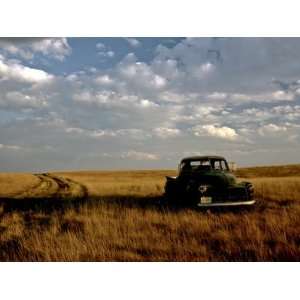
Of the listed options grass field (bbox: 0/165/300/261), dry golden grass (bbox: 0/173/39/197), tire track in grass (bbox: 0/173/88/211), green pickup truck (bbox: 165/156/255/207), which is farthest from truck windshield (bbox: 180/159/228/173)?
dry golden grass (bbox: 0/173/39/197)

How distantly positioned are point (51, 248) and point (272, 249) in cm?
395

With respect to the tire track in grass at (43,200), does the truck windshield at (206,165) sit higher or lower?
higher

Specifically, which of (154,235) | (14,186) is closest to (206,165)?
(154,235)

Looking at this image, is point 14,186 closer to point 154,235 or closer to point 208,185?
point 208,185

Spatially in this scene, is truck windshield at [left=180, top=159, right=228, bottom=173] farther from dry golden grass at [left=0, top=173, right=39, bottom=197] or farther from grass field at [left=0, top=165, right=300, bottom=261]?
dry golden grass at [left=0, top=173, right=39, bottom=197]

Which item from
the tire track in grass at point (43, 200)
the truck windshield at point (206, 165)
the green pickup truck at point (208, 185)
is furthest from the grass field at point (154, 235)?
the tire track in grass at point (43, 200)

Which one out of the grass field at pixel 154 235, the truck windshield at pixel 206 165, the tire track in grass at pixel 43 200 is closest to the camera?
the grass field at pixel 154 235

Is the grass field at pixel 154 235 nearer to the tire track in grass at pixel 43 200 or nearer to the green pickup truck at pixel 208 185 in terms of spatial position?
the green pickup truck at pixel 208 185

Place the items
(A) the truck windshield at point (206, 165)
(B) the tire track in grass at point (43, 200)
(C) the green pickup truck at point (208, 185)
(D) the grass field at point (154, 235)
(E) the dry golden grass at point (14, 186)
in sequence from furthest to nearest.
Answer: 1. (E) the dry golden grass at point (14, 186)
2. (B) the tire track in grass at point (43, 200)
3. (A) the truck windshield at point (206, 165)
4. (C) the green pickup truck at point (208, 185)
5. (D) the grass field at point (154, 235)

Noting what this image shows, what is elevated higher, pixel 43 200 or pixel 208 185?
pixel 208 185
